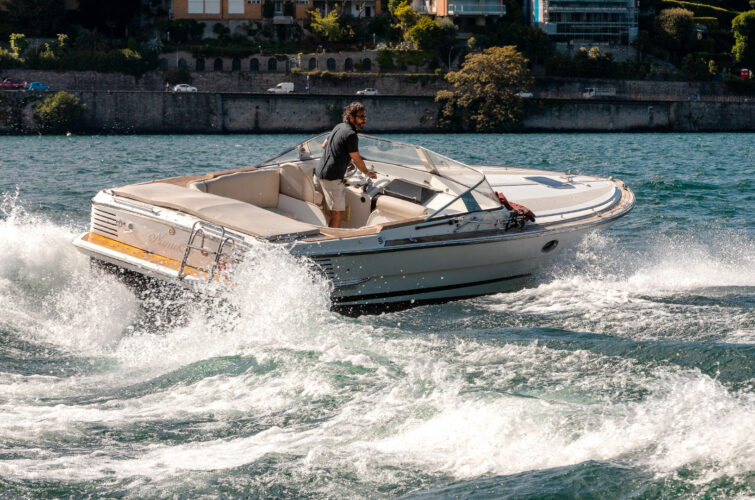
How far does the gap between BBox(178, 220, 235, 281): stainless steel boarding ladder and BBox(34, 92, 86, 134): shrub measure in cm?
5230

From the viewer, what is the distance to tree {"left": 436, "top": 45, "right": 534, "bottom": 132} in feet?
215

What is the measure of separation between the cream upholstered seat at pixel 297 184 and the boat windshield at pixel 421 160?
32 cm

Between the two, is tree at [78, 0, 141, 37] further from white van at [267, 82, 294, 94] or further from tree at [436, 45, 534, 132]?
tree at [436, 45, 534, 132]

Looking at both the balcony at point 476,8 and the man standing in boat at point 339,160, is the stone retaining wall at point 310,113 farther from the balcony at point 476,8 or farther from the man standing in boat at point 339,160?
the man standing in boat at point 339,160

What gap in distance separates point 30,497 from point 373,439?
1848mm

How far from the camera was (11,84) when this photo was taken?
207 ft

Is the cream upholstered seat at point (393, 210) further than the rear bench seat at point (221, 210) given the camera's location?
Yes

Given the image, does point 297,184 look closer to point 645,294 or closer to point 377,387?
point 645,294

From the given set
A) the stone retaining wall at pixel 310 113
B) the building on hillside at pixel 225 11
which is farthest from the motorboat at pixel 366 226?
the building on hillside at pixel 225 11

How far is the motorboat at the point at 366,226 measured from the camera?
841 centimetres

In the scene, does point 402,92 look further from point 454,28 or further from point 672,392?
point 672,392

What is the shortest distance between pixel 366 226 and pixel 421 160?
5.10 feet

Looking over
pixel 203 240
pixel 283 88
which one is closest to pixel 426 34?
pixel 283 88

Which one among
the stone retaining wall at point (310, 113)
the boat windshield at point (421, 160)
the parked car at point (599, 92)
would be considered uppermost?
the boat windshield at point (421, 160)
